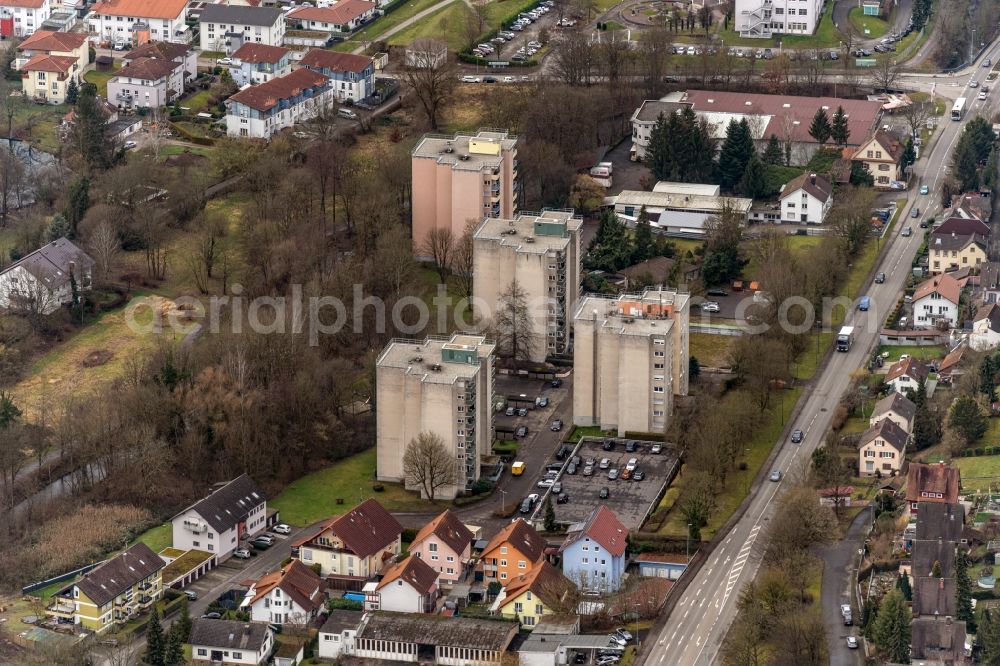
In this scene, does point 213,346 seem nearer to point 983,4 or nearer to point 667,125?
point 667,125

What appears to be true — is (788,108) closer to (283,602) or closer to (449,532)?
(449,532)

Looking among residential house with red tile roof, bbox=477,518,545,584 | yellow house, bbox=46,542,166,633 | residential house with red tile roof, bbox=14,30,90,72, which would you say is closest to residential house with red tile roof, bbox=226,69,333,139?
residential house with red tile roof, bbox=14,30,90,72

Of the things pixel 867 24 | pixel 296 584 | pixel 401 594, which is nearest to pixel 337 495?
pixel 296 584

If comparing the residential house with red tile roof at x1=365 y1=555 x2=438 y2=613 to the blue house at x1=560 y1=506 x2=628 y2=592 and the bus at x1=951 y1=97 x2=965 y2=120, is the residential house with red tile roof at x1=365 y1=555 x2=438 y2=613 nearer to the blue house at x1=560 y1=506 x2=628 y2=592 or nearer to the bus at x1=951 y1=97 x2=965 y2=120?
the blue house at x1=560 y1=506 x2=628 y2=592

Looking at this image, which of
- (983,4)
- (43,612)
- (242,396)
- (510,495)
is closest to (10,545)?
(43,612)

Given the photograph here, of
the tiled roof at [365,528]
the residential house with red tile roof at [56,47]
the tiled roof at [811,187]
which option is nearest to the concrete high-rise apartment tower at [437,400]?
the tiled roof at [365,528]

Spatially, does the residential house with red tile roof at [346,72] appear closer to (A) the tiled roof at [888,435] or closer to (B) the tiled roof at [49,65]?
(B) the tiled roof at [49,65]
